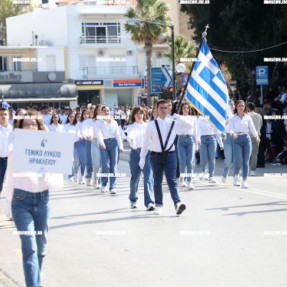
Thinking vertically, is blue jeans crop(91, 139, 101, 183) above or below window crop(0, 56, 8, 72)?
below

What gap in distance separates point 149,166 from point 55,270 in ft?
16.1

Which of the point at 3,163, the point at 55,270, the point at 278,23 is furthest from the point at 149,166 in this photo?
the point at 278,23

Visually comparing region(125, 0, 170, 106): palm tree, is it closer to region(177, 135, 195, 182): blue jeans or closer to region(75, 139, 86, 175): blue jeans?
region(75, 139, 86, 175): blue jeans

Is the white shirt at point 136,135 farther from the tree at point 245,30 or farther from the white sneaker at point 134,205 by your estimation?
the tree at point 245,30

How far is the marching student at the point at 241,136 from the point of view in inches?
614

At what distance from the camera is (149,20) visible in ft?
188

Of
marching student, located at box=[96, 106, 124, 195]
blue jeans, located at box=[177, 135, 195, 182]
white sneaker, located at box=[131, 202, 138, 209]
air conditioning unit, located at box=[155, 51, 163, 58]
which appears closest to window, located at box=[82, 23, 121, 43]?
air conditioning unit, located at box=[155, 51, 163, 58]

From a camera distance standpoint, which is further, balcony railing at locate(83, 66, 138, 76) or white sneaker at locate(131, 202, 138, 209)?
balcony railing at locate(83, 66, 138, 76)

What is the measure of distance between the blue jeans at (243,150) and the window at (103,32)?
55754mm

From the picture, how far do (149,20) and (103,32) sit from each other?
14.2 meters

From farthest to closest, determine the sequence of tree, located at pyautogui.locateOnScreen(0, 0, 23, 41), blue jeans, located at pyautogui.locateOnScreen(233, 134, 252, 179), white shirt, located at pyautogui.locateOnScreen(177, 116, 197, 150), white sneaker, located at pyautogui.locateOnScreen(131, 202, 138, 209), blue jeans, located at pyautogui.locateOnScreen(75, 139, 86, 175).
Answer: tree, located at pyautogui.locateOnScreen(0, 0, 23, 41) < blue jeans, located at pyautogui.locateOnScreen(75, 139, 86, 175) < blue jeans, located at pyautogui.locateOnScreen(233, 134, 252, 179) < white shirt, located at pyautogui.locateOnScreen(177, 116, 197, 150) < white sneaker, located at pyautogui.locateOnScreen(131, 202, 138, 209)

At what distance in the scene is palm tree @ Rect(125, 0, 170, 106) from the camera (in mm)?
56325

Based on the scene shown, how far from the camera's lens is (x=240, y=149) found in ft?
51.5

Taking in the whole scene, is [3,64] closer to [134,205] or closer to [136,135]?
[136,135]
